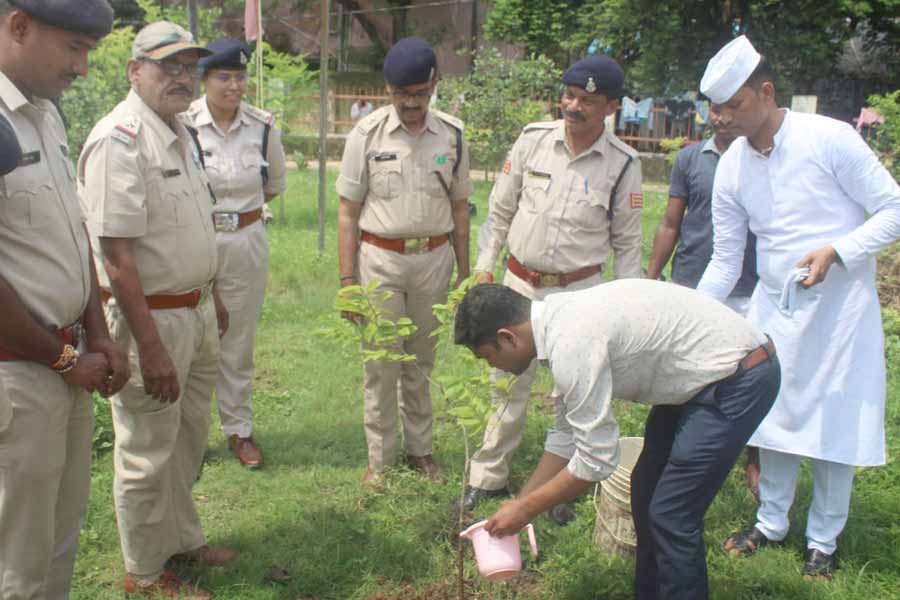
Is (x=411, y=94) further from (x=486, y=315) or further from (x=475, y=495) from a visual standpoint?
(x=475, y=495)

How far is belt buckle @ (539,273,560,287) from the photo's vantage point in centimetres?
395

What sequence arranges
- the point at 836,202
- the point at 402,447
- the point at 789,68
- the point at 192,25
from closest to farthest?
the point at 836,202 → the point at 402,447 → the point at 192,25 → the point at 789,68

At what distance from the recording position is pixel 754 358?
2738mm

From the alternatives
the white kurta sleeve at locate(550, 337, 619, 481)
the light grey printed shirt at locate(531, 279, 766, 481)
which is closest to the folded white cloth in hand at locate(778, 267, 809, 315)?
the light grey printed shirt at locate(531, 279, 766, 481)

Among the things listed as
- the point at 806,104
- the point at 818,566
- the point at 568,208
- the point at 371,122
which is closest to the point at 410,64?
the point at 371,122

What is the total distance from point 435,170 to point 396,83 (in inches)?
18.8

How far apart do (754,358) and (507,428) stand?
5.18 ft

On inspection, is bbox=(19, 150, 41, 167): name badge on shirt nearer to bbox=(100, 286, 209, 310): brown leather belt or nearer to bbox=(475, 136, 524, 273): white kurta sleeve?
bbox=(100, 286, 209, 310): brown leather belt

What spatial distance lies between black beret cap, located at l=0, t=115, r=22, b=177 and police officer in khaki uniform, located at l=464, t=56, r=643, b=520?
2.24m

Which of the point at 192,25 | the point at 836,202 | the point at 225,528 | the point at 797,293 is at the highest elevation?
the point at 192,25

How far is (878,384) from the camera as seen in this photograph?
3.42 m

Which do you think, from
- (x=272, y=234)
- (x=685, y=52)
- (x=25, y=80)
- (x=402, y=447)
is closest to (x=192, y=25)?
(x=272, y=234)

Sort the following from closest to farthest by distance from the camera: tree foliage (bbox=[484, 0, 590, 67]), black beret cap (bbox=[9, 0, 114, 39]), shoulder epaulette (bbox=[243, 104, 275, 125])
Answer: black beret cap (bbox=[9, 0, 114, 39]) < shoulder epaulette (bbox=[243, 104, 275, 125]) < tree foliage (bbox=[484, 0, 590, 67])

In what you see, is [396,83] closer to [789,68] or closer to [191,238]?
[191,238]
